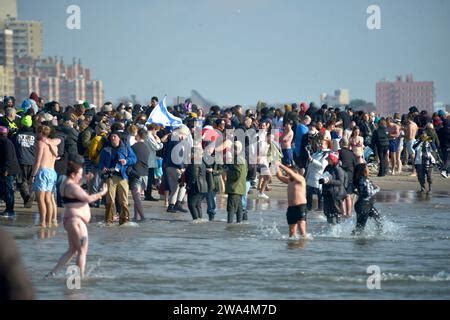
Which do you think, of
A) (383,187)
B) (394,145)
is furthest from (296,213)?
(394,145)

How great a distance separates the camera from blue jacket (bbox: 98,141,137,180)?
1872cm

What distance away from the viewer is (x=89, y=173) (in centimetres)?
2059

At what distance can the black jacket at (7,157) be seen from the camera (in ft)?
63.6

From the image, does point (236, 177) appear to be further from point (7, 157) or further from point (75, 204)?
point (75, 204)

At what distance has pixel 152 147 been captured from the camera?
2267cm

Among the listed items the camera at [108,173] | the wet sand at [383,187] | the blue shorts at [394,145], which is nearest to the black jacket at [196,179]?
the camera at [108,173]

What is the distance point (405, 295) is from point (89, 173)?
30.0 ft

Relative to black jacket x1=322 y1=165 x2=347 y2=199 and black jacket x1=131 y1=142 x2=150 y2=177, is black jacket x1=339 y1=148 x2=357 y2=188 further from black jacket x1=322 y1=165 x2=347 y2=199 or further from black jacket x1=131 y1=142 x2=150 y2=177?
black jacket x1=131 y1=142 x2=150 y2=177

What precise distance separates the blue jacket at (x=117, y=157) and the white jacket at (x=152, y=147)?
11.3 feet

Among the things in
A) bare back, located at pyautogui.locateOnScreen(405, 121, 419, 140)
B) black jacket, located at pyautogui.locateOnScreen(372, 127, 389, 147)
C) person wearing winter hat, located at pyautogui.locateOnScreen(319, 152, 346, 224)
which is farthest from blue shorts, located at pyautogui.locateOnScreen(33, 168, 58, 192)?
bare back, located at pyautogui.locateOnScreen(405, 121, 419, 140)

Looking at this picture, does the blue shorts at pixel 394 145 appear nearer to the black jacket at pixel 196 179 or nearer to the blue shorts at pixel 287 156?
the blue shorts at pixel 287 156

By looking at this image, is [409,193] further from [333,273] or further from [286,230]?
[333,273]

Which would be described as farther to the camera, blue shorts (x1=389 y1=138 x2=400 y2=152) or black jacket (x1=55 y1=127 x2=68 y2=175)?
blue shorts (x1=389 y1=138 x2=400 y2=152)

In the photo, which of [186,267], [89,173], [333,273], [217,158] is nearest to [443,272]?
[333,273]
